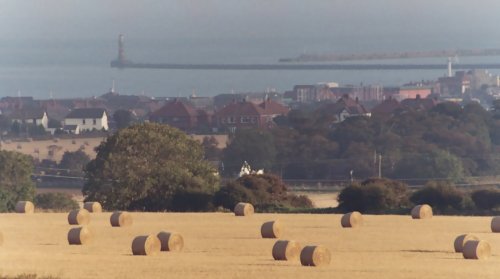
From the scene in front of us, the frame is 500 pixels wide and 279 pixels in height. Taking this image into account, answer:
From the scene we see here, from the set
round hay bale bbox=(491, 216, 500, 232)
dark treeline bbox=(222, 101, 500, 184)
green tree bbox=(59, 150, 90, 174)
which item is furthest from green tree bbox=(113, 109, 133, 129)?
round hay bale bbox=(491, 216, 500, 232)

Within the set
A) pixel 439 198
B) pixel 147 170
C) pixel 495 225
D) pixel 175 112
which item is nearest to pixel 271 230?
pixel 495 225

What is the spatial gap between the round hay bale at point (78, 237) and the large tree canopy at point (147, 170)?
1425cm

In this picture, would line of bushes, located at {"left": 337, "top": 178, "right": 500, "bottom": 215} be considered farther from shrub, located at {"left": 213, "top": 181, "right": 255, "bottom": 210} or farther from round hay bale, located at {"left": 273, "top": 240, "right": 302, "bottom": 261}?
round hay bale, located at {"left": 273, "top": 240, "right": 302, "bottom": 261}

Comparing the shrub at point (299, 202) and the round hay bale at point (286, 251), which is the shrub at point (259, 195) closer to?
the shrub at point (299, 202)

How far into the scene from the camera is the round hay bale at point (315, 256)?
2402cm

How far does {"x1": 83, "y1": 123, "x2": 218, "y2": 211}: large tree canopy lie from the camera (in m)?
43.4

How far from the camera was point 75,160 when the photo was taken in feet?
257

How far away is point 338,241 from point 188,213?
11002 millimetres

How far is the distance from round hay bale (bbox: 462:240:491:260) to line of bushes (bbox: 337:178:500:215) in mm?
14126

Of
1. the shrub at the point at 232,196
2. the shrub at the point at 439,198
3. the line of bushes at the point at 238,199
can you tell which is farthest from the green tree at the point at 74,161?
the shrub at the point at 439,198

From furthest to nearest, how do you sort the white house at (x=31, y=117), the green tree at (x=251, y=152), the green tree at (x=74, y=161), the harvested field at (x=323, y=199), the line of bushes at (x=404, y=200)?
the white house at (x=31, y=117) < the green tree at (x=74, y=161) < the green tree at (x=251, y=152) < the harvested field at (x=323, y=199) < the line of bushes at (x=404, y=200)

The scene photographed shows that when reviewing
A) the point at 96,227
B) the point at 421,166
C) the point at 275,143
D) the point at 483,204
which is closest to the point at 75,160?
the point at 275,143

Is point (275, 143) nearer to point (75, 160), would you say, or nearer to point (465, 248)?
point (75, 160)

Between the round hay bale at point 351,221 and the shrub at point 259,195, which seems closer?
the round hay bale at point 351,221
